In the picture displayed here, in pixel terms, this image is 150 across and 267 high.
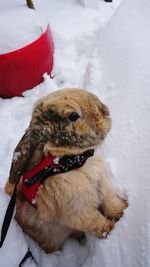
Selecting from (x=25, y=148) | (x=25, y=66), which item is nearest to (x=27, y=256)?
(x=25, y=148)

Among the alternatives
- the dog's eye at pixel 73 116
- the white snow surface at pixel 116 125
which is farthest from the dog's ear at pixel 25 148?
the white snow surface at pixel 116 125

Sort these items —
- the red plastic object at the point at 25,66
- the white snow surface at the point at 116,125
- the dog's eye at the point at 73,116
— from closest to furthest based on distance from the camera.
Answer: the dog's eye at the point at 73,116 < the white snow surface at the point at 116,125 < the red plastic object at the point at 25,66

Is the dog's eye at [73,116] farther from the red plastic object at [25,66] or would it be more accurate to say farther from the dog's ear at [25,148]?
the red plastic object at [25,66]

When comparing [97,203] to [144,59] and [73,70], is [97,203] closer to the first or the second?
[144,59]

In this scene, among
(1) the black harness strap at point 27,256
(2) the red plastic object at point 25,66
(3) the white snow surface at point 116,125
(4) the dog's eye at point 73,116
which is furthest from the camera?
(2) the red plastic object at point 25,66

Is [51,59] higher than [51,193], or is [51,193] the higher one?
[51,193]

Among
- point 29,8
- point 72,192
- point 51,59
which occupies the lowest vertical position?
point 51,59

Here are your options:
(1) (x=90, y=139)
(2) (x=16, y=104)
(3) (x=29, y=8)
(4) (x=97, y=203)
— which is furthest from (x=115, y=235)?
(3) (x=29, y=8)

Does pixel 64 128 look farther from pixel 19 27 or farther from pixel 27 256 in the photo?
pixel 19 27
